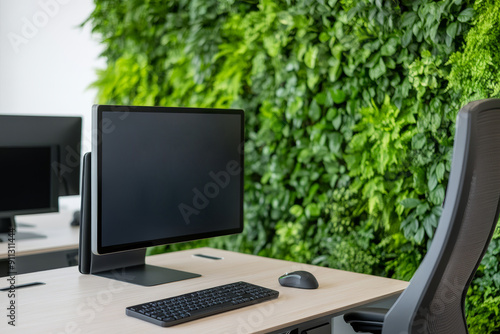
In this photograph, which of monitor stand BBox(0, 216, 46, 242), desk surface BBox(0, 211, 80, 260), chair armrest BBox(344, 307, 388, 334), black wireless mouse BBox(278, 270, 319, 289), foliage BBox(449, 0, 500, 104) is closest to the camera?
chair armrest BBox(344, 307, 388, 334)

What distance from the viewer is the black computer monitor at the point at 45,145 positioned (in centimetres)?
257

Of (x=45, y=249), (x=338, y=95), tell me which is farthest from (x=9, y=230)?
(x=338, y=95)

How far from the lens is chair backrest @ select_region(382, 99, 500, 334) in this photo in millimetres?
1234

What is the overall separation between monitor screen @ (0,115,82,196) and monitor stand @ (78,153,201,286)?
832mm

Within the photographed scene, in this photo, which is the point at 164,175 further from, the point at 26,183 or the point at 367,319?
the point at 26,183

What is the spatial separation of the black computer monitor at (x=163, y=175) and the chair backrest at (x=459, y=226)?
82cm

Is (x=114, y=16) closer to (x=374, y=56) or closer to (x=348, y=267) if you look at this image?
A: (x=374, y=56)

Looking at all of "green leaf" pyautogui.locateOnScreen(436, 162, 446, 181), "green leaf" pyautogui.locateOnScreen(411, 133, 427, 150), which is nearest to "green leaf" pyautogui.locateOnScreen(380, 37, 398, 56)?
"green leaf" pyautogui.locateOnScreen(411, 133, 427, 150)

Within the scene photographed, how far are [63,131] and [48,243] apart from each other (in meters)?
0.54

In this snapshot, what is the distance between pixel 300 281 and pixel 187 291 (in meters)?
0.35

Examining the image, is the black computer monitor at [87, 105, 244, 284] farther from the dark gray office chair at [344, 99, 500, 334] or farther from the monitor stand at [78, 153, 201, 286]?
the dark gray office chair at [344, 99, 500, 334]

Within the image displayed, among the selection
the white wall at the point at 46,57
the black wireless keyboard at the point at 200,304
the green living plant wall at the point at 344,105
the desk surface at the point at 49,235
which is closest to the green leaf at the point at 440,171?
the green living plant wall at the point at 344,105

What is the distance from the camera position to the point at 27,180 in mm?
2619

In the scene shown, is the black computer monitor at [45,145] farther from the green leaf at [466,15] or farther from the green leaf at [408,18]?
the green leaf at [466,15]
